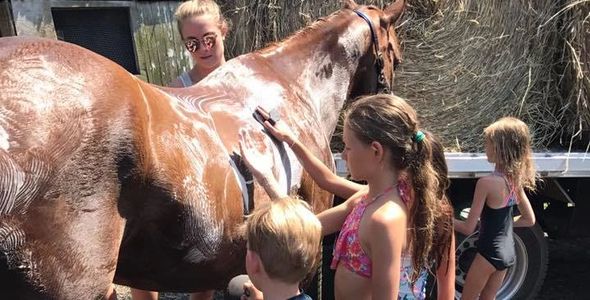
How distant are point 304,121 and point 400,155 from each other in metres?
0.92

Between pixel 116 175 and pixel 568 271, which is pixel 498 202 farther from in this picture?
pixel 568 271

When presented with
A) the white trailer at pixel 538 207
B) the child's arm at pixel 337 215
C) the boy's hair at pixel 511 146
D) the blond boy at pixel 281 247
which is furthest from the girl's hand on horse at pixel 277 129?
the white trailer at pixel 538 207

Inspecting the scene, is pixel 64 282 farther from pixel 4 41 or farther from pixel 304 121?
pixel 304 121

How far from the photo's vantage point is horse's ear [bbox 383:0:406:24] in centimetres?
353

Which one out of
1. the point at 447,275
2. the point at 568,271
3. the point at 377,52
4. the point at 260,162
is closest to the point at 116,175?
the point at 260,162

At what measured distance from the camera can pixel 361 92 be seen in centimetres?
354

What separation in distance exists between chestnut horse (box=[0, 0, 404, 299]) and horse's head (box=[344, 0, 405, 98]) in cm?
95

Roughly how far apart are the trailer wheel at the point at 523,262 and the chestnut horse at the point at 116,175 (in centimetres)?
157

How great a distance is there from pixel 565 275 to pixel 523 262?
103 cm

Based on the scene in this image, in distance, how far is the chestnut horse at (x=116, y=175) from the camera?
1.54 m

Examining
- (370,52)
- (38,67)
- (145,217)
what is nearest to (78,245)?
(145,217)

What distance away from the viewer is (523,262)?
12.7 feet

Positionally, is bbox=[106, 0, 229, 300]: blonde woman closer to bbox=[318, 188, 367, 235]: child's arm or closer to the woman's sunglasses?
the woman's sunglasses

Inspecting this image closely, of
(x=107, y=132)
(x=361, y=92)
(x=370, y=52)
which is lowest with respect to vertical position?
(x=361, y=92)
